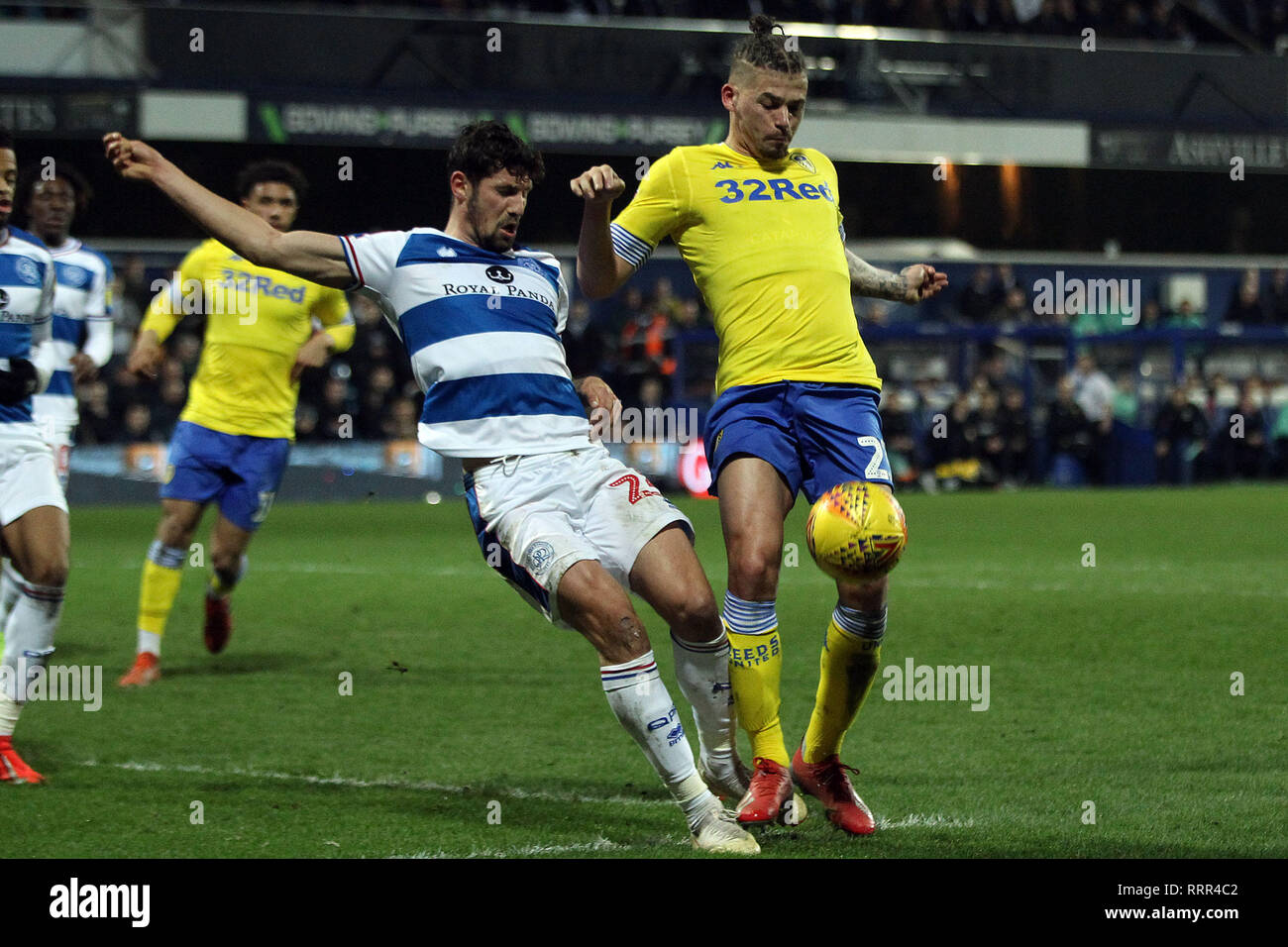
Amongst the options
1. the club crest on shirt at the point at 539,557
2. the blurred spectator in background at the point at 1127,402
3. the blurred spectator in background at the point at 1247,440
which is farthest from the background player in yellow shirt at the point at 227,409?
the blurred spectator in background at the point at 1247,440

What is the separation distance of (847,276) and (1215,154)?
23.1m

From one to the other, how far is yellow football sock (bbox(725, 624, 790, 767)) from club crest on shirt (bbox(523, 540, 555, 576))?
701 millimetres

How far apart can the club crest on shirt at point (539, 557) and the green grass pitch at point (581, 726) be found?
32.0 inches

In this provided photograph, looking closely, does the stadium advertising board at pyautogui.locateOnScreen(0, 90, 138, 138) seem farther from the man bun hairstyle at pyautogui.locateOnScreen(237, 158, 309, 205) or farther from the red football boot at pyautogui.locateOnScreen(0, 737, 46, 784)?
the red football boot at pyautogui.locateOnScreen(0, 737, 46, 784)

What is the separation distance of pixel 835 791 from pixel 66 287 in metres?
5.25

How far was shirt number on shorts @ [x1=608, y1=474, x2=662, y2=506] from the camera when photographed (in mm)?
5340

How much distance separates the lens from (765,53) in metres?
5.47

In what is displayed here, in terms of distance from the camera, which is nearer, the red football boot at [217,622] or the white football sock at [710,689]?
the white football sock at [710,689]

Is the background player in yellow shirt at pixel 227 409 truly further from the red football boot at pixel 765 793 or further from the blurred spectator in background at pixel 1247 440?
the blurred spectator in background at pixel 1247 440

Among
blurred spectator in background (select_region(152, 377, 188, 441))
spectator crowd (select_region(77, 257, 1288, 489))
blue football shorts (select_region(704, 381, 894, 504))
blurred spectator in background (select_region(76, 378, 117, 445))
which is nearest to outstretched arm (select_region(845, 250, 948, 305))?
blue football shorts (select_region(704, 381, 894, 504))

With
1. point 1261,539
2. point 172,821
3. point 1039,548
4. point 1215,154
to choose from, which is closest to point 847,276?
point 172,821

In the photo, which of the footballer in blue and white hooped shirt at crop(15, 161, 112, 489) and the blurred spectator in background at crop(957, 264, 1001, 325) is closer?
the footballer in blue and white hooped shirt at crop(15, 161, 112, 489)

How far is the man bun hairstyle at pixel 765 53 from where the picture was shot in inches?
215

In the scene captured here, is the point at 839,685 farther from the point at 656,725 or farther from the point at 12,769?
the point at 12,769
